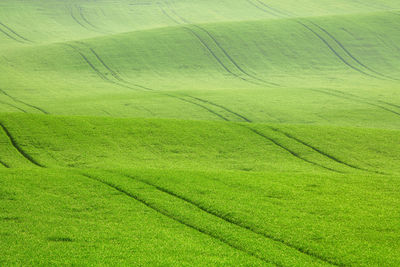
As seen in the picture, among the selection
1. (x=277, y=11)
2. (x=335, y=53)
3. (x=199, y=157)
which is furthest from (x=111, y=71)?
(x=277, y=11)

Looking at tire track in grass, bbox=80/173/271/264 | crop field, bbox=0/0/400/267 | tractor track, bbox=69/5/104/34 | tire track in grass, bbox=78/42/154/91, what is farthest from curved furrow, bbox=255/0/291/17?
tire track in grass, bbox=80/173/271/264

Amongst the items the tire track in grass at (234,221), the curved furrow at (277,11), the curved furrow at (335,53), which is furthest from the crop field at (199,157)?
the curved furrow at (277,11)

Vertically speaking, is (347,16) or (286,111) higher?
(347,16)

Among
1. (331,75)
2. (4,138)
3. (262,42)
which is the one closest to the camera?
(4,138)

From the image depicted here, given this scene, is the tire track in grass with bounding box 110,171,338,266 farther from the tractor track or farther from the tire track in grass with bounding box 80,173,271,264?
the tractor track

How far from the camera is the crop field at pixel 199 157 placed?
→ 940 cm

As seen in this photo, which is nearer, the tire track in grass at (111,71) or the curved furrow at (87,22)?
the tire track in grass at (111,71)

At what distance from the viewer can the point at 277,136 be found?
20.5 meters

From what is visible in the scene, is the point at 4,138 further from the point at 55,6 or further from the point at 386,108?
the point at 55,6

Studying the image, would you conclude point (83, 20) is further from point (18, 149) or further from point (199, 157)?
point (199, 157)

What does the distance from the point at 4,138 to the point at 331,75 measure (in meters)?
33.9

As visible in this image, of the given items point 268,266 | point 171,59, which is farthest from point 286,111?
point 268,266

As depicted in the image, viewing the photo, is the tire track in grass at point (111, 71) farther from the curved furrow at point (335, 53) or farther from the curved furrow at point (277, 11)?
the curved furrow at point (277, 11)

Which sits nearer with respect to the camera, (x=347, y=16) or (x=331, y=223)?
(x=331, y=223)
